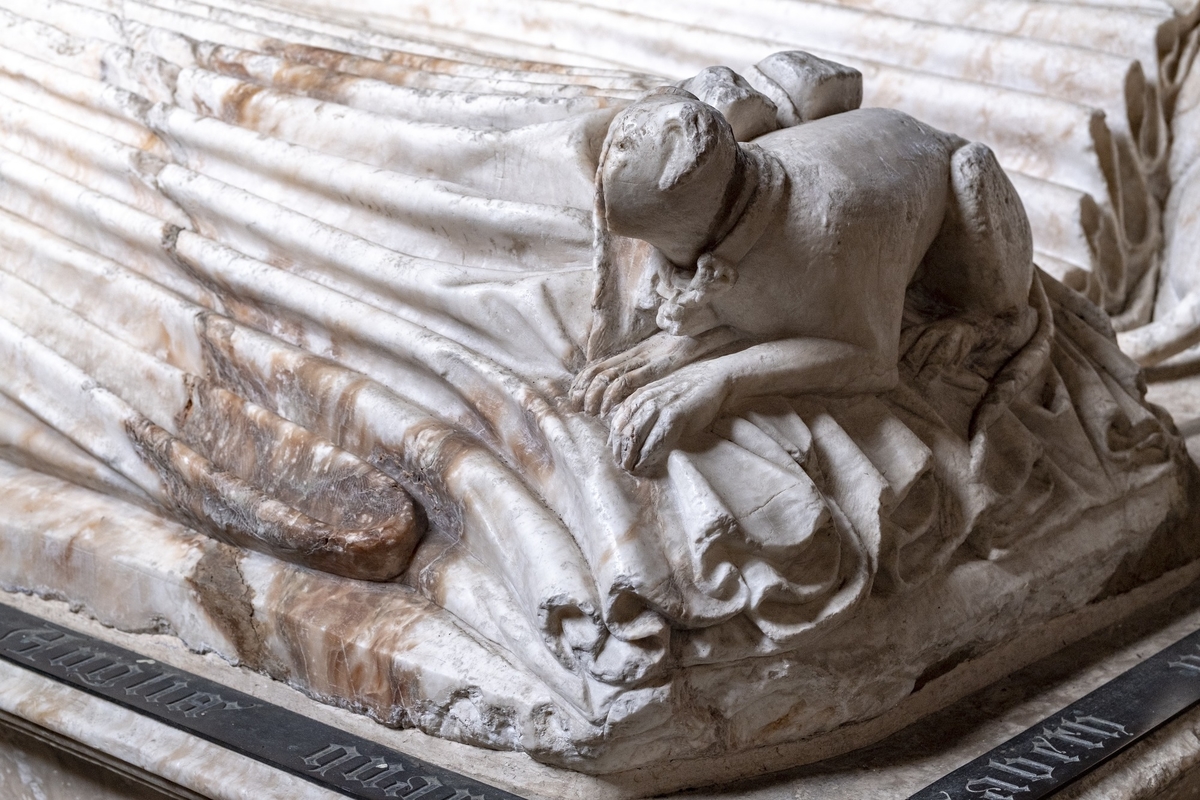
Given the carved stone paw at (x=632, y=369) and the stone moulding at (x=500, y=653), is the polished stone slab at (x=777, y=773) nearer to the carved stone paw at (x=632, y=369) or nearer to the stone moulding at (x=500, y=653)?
the stone moulding at (x=500, y=653)

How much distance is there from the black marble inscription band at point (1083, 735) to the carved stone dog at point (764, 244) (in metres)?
0.59

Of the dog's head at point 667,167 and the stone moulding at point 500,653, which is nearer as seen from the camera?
the dog's head at point 667,167

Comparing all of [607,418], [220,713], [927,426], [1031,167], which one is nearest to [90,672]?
[220,713]

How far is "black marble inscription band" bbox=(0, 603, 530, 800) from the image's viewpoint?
79.1 inches

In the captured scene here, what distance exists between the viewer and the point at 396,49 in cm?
309

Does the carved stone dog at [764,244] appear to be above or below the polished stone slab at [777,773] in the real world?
above

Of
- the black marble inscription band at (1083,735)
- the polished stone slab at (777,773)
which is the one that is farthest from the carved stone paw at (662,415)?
the black marble inscription band at (1083,735)

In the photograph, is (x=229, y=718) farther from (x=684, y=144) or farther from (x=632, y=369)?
(x=684, y=144)

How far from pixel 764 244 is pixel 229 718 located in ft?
3.55

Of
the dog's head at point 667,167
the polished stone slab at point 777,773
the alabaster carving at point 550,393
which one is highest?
the dog's head at point 667,167

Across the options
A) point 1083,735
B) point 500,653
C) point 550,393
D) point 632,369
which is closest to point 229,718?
point 500,653

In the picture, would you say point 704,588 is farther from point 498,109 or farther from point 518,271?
point 498,109

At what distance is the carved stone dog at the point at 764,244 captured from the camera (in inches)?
73.5

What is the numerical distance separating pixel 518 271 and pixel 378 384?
0.30 m
